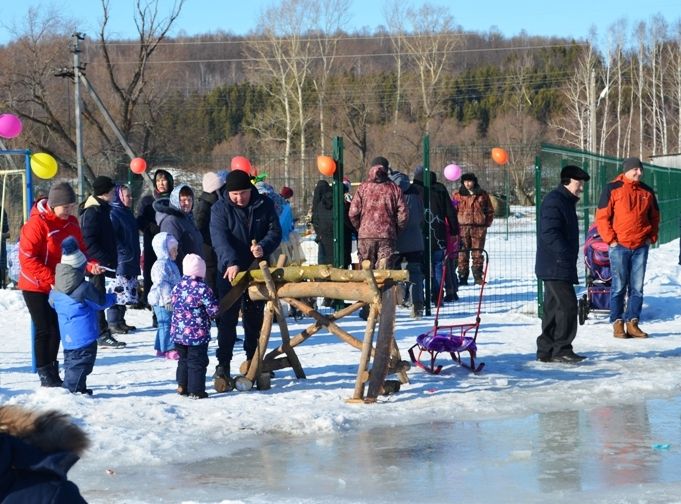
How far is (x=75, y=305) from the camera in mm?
8820

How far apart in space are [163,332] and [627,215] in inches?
199

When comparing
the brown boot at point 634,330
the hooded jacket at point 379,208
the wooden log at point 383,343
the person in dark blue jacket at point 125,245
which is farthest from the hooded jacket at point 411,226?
the wooden log at point 383,343

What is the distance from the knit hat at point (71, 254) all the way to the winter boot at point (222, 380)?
1.43 meters

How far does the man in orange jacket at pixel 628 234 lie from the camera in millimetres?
12375

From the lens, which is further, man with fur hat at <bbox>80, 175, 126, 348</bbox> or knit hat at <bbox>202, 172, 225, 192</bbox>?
man with fur hat at <bbox>80, 175, 126, 348</bbox>

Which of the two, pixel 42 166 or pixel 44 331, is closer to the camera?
pixel 44 331

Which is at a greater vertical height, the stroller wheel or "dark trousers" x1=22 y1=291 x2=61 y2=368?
"dark trousers" x1=22 y1=291 x2=61 y2=368

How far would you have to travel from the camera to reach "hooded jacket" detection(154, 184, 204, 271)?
11.6 m

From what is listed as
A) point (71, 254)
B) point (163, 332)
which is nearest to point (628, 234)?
point (163, 332)

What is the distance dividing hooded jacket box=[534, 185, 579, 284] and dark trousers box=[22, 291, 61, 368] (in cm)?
456

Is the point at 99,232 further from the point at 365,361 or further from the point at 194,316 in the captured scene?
the point at 365,361

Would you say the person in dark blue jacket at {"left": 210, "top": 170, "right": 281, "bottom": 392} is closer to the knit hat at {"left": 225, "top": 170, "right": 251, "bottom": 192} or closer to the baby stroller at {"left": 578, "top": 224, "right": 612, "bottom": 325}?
the knit hat at {"left": 225, "top": 170, "right": 251, "bottom": 192}

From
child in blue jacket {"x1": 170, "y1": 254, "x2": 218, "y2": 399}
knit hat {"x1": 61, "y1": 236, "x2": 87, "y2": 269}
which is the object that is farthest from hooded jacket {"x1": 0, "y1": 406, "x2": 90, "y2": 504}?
knit hat {"x1": 61, "y1": 236, "x2": 87, "y2": 269}

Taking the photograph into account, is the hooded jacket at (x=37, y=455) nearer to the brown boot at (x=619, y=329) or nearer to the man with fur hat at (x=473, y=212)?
the brown boot at (x=619, y=329)
